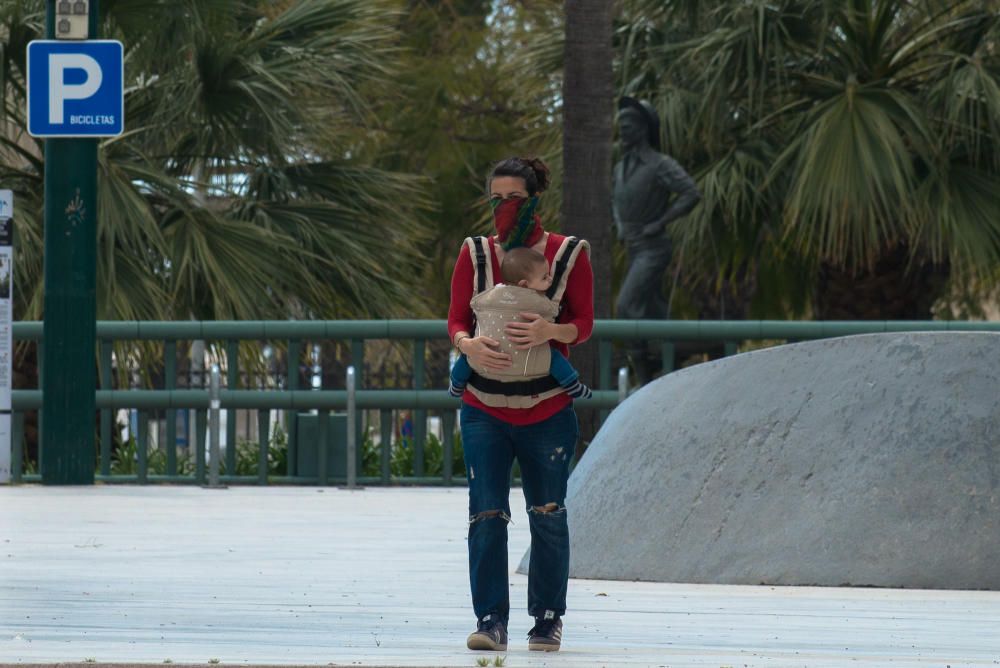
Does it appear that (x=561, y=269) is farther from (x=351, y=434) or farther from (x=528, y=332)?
(x=351, y=434)

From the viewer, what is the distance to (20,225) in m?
15.7

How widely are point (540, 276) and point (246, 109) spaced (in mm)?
11383

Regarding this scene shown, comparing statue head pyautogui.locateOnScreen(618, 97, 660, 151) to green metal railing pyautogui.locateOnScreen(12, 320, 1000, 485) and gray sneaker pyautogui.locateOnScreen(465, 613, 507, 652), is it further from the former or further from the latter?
gray sneaker pyautogui.locateOnScreen(465, 613, 507, 652)

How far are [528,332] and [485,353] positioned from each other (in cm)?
15

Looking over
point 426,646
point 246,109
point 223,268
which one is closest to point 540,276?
point 426,646

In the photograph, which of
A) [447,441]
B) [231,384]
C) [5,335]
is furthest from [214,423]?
[5,335]

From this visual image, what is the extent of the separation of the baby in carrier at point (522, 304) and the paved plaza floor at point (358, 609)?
83 cm

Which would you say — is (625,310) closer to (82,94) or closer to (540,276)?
(82,94)

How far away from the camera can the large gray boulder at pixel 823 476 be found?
25.9 ft

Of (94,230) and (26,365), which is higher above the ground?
(94,230)

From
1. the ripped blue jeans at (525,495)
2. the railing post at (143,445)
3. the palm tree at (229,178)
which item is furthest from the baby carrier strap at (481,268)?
the palm tree at (229,178)

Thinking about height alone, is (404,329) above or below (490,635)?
above

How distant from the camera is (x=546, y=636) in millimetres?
6152

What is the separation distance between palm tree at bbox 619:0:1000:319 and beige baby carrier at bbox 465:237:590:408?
32.3 ft
